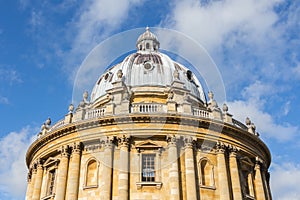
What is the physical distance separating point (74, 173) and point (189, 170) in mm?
8141

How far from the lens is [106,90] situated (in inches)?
1372

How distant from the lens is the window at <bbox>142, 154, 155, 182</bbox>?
85.7 ft

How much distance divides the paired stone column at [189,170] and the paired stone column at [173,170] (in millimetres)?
741

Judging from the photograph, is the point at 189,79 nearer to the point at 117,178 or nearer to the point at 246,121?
the point at 246,121

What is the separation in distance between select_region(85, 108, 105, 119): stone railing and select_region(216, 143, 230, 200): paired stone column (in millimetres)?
8950

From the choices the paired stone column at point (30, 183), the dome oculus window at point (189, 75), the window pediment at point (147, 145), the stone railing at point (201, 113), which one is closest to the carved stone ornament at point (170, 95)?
the stone railing at point (201, 113)

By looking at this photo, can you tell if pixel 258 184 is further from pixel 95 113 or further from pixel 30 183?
pixel 30 183

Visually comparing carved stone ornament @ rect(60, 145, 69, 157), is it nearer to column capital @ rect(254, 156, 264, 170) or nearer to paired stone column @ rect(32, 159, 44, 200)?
paired stone column @ rect(32, 159, 44, 200)

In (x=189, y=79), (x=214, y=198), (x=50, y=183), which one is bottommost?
(x=214, y=198)

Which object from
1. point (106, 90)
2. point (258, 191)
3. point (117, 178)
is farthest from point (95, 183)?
point (258, 191)

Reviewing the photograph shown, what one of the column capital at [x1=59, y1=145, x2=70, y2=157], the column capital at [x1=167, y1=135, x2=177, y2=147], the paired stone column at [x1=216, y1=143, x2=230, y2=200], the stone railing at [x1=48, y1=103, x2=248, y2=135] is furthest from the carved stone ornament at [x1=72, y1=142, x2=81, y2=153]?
the paired stone column at [x1=216, y1=143, x2=230, y2=200]

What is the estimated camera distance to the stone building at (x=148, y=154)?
2573 centimetres

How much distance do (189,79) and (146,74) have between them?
4.70 metres

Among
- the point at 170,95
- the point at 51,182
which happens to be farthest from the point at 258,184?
the point at 51,182
